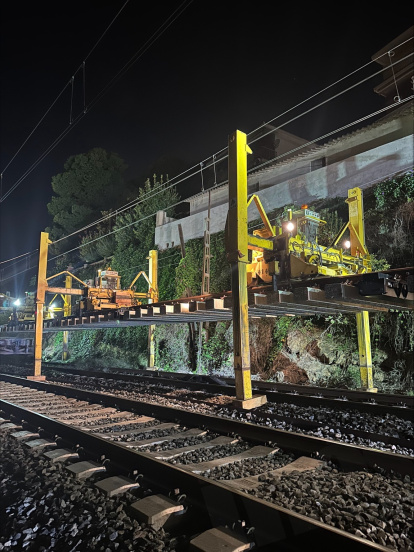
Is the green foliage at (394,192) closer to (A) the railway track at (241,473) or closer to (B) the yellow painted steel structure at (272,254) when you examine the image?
(B) the yellow painted steel structure at (272,254)

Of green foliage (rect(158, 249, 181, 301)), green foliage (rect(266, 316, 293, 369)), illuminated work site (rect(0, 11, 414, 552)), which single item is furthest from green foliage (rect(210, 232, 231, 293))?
green foliage (rect(266, 316, 293, 369))

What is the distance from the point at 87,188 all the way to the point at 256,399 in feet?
106

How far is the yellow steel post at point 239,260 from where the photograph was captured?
6.78 meters

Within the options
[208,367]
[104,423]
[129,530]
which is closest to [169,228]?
[208,367]

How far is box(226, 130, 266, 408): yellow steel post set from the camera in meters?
6.78

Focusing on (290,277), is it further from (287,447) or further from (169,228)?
(169,228)

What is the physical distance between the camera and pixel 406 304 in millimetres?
7508

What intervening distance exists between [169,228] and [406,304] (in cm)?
1420

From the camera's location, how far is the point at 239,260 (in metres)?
7.05

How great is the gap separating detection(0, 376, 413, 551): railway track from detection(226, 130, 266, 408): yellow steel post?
55.7 inches

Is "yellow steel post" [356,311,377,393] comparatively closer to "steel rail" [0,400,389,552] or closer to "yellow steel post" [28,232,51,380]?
"steel rail" [0,400,389,552]

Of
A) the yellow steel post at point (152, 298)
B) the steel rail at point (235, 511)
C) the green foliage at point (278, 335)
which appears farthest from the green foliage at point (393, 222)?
the steel rail at point (235, 511)

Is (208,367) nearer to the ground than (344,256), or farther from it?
nearer to the ground

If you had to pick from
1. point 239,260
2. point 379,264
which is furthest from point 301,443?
point 379,264
